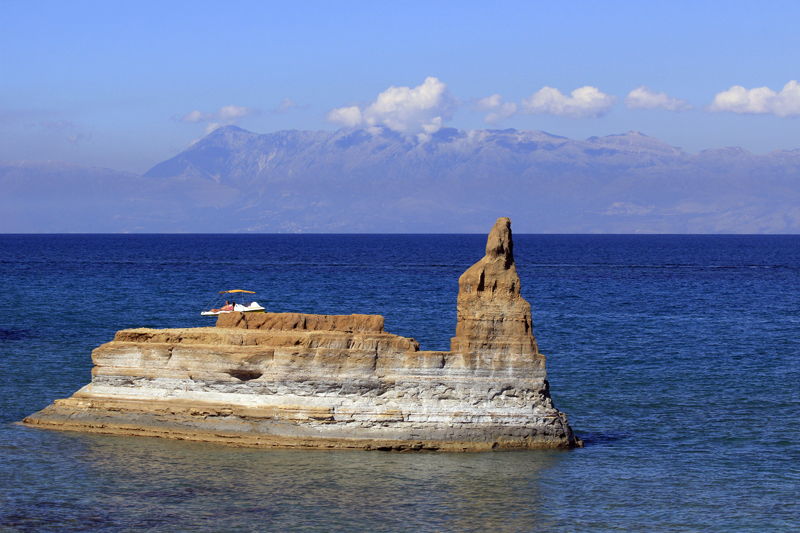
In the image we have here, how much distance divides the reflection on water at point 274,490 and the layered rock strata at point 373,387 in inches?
23.6

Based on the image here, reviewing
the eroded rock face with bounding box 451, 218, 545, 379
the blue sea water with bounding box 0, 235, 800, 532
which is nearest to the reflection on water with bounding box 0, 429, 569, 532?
the blue sea water with bounding box 0, 235, 800, 532

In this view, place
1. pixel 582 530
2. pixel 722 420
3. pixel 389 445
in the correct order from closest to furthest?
pixel 582 530
pixel 389 445
pixel 722 420

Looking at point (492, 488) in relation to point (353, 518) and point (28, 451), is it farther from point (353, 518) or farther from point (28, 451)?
point (28, 451)

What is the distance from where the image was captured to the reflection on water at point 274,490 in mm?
19609

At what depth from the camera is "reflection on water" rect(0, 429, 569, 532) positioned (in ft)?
64.3

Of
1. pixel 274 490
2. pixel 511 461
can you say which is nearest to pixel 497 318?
pixel 511 461

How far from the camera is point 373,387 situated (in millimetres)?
24438

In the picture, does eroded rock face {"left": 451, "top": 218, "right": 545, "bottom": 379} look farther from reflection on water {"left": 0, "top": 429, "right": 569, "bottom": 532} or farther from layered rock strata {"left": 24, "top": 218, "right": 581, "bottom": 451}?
reflection on water {"left": 0, "top": 429, "right": 569, "bottom": 532}

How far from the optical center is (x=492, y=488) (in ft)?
71.5

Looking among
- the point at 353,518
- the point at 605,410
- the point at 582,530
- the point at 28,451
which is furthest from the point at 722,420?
the point at 28,451

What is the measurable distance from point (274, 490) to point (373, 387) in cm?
437

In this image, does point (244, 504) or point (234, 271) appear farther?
point (234, 271)

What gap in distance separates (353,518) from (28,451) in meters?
10.5

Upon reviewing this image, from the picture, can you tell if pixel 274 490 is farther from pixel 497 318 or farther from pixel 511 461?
pixel 497 318
